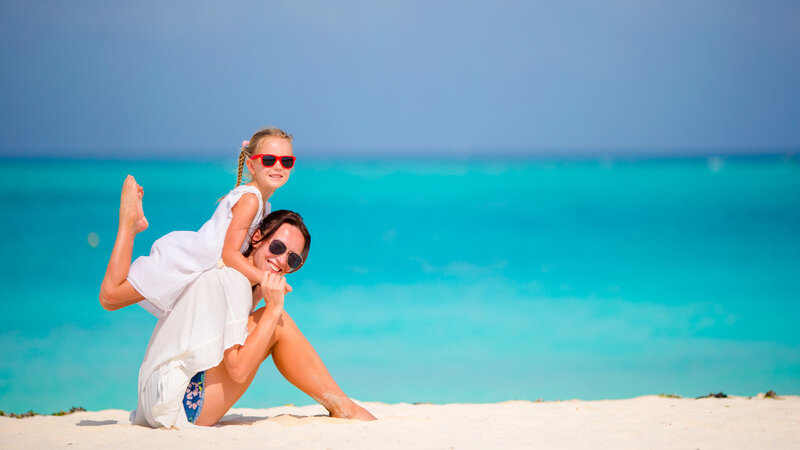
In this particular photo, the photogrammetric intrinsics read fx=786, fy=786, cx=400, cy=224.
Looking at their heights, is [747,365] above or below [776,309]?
below

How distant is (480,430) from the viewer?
12.5 feet

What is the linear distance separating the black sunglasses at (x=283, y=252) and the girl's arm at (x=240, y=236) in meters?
0.12

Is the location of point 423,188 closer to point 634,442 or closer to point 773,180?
point 773,180

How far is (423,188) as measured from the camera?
118 ft

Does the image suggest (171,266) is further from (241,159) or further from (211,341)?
(241,159)

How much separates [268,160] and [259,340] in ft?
3.45

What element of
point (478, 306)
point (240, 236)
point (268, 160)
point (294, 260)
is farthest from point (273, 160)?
point (478, 306)

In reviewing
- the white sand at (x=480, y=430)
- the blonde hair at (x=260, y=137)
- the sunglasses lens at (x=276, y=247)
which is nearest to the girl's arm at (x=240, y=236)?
the sunglasses lens at (x=276, y=247)

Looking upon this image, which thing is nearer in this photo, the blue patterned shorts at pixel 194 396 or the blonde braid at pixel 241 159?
the blue patterned shorts at pixel 194 396

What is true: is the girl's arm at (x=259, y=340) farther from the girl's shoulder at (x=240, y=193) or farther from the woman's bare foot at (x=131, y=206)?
the woman's bare foot at (x=131, y=206)

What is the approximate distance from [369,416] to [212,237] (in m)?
1.24

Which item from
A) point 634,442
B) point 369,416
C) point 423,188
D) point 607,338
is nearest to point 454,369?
point 607,338

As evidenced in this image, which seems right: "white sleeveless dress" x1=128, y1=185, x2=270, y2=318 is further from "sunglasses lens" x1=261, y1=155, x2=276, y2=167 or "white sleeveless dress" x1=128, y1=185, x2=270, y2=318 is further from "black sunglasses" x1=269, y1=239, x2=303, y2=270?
"sunglasses lens" x1=261, y1=155, x2=276, y2=167

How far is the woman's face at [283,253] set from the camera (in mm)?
3879
